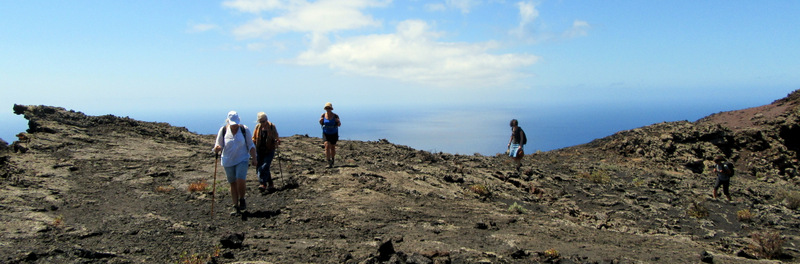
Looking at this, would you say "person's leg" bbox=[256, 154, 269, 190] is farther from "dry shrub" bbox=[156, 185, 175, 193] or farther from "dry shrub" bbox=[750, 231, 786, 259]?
"dry shrub" bbox=[750, 231, 786, 259]

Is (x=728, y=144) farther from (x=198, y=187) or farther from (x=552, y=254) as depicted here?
(x=198, y=187)

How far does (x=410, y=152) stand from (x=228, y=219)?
11.7 metres

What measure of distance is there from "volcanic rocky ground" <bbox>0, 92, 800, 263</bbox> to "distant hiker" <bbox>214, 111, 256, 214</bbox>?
482 millimetres

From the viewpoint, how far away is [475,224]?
332 inches

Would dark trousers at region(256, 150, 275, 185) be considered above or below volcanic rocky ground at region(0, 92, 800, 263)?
above

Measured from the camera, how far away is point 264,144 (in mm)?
9828

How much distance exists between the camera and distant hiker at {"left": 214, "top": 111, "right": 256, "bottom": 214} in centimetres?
818

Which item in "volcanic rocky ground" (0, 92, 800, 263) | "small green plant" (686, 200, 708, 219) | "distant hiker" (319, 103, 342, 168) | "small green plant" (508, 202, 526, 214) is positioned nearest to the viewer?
"volcanic rocky ground" (0, 92, 800, 263)

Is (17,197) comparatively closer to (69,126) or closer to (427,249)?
(427,249)

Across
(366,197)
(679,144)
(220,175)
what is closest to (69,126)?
(220,175)

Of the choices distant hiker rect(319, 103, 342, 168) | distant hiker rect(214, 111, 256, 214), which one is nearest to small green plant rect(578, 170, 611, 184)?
distant hiker rect(319, 103, 342, 168)

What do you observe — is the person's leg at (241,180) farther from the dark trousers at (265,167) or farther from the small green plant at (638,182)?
the small green plant at (638,182)

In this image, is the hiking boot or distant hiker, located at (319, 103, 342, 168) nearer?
the hiking boot

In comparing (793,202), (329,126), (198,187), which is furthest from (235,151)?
(793,202)
